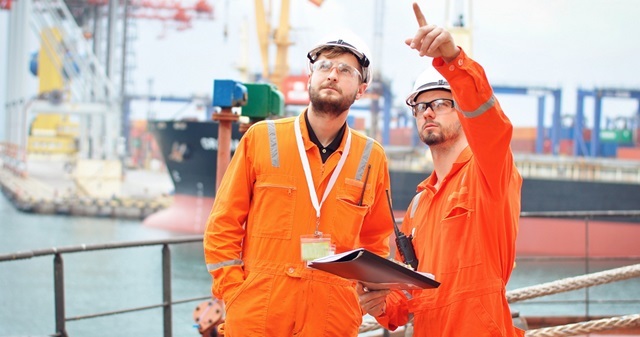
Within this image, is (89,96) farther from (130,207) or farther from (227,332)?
(227,332)

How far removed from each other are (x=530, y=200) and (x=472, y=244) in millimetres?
21445

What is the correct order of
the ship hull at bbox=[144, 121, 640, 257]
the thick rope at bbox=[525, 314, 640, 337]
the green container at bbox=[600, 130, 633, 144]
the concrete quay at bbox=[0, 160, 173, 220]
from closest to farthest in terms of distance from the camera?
the thick rope at bbox=[525, 314, 640, 337], the ship hull at bbox=[144, 121, 640, 257], the concrete quay at bbox=[0, 160, 173, 220], the green container at bbox=[600, 130, 633, 144]

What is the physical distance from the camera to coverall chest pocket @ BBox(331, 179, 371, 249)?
2.01 metres

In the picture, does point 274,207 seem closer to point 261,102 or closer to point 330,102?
point 330,102

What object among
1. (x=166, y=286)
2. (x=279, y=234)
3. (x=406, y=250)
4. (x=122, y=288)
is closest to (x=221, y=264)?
(x=279, y=234)

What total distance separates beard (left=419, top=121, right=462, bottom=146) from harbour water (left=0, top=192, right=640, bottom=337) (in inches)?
282

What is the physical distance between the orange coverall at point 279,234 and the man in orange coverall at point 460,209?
140 mm

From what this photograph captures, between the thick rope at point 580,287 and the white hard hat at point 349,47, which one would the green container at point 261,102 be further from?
the white hard hat at point 349,47

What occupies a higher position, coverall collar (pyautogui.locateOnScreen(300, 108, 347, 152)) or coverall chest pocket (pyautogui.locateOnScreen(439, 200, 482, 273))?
coverall collar (pyautogui.locateOnScreen(300, 108, 347, 152))

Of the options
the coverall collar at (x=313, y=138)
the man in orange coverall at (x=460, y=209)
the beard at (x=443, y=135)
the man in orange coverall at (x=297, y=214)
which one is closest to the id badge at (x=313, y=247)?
the man in orange coverall at (x=297, y=214)

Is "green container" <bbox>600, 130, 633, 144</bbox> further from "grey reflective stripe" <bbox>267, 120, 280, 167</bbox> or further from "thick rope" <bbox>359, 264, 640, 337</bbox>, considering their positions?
"grey reflective stripe" <bbox>267, 120, 280, 167</bbox>

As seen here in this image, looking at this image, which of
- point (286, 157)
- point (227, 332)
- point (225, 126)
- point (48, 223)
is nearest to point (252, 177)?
point (286, 157)

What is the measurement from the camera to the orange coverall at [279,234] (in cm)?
194

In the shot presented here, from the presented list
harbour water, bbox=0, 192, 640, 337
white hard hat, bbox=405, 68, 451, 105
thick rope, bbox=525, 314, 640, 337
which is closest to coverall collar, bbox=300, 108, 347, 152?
white hard hat, bbox=405, 68, 451, 105
